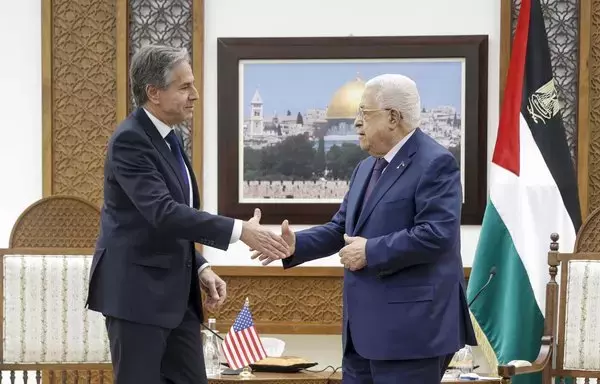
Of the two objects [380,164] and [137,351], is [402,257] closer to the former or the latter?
[380,164]

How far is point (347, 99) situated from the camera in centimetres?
495

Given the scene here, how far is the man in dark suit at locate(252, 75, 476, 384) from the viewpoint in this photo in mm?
2873

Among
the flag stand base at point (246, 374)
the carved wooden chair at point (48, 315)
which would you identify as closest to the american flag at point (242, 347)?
the flag stand base at point (246, 374)

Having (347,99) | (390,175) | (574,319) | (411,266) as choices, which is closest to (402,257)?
(411,266)

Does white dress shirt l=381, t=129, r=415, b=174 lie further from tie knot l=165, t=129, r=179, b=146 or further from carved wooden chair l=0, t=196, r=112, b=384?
carved wooden chair l=0, t=196, r=112, b=384

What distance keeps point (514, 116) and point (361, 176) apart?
1.64 m

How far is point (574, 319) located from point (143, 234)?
76.4 inches

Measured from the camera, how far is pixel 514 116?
4586 mm

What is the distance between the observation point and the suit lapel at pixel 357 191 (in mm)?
3104

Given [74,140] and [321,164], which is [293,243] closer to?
[321,164]

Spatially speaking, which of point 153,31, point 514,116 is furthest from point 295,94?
point 514,116

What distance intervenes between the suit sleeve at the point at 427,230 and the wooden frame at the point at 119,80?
2247 millimetres

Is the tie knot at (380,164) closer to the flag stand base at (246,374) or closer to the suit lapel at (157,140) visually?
the suit lapel at (157,140)

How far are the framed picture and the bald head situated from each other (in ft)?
6.22
